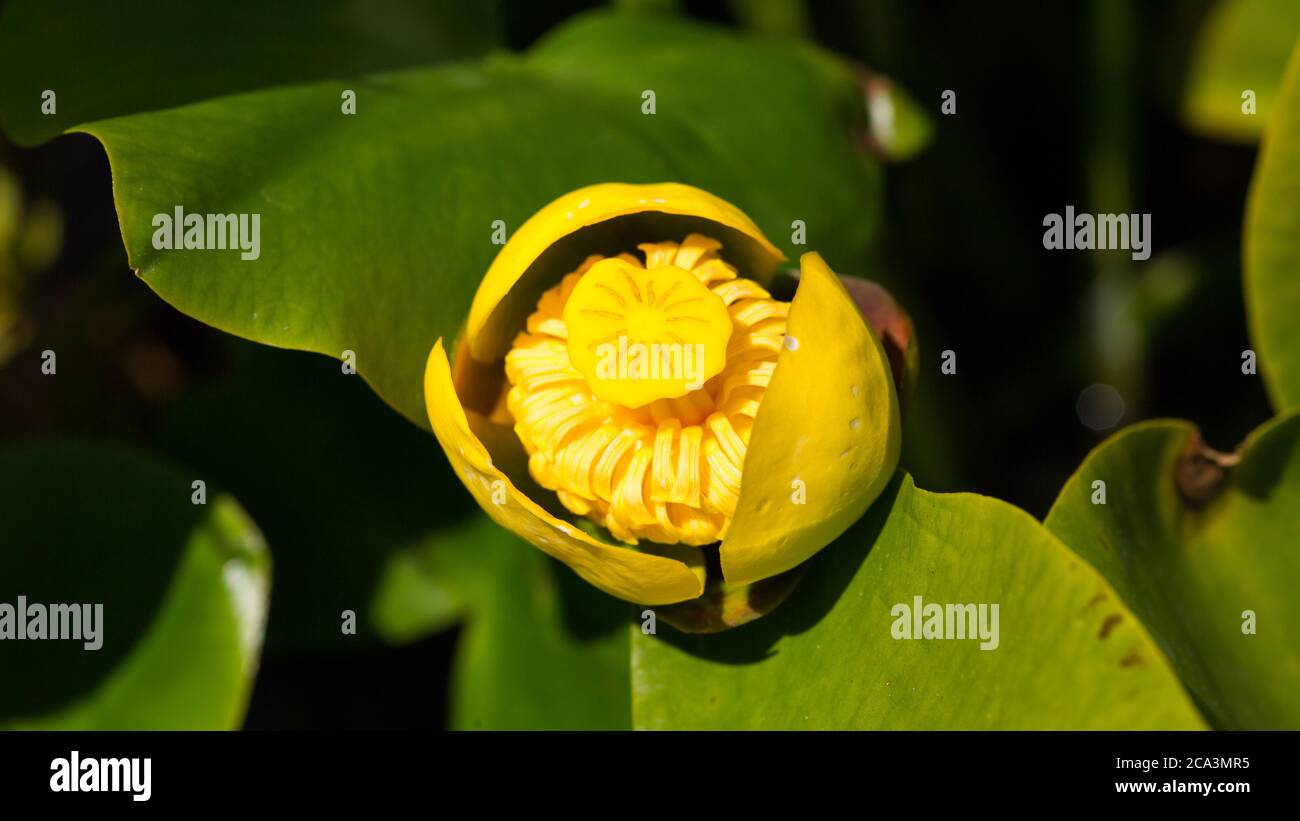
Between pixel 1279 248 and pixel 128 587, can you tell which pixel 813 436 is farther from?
pixel 128 587

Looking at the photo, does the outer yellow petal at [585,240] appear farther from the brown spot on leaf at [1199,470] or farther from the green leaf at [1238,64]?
the green leaf at [1238,64]

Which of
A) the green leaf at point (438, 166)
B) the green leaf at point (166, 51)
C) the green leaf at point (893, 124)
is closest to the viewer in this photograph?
the green leaf at point (438, 166)

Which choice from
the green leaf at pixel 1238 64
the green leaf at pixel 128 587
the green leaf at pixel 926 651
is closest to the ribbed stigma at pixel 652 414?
the green leaf at pixel 926 651

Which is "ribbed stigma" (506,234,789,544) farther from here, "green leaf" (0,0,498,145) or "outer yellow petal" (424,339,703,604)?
"green leaf" (0,0,498,145)

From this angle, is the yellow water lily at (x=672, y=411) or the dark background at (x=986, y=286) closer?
the yellow water lily at (x=672, y=411)

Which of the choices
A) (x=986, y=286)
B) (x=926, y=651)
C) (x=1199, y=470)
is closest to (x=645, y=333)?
(x=926, y=651)

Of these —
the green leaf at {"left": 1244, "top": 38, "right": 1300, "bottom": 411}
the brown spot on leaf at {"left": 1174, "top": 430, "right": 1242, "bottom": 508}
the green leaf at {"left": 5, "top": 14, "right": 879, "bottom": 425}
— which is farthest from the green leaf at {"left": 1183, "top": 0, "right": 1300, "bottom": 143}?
the brown spot on leaf at {"left": 1174, "top": 430, "right": 1242, "bottom": 508}
